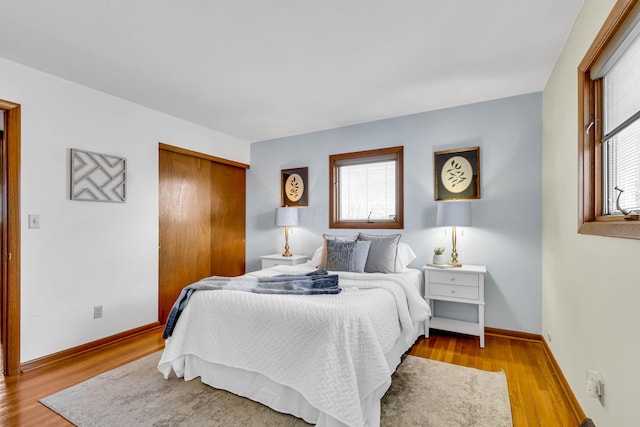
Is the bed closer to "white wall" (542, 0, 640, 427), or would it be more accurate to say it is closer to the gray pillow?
the gray pillow

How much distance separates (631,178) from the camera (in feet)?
4.76

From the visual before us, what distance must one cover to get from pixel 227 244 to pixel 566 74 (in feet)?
13.8

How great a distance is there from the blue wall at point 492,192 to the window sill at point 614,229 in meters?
1.42

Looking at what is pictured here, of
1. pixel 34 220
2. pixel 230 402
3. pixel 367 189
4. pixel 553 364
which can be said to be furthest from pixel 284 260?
pixel 553 364

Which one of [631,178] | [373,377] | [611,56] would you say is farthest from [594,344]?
[611,56]

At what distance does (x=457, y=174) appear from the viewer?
3420mm

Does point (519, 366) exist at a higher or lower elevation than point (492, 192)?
lower

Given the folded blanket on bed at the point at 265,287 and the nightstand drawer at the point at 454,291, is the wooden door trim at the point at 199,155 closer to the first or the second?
the folded blanket on bed at the point at 265,287

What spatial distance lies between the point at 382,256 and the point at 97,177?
288 centimetres

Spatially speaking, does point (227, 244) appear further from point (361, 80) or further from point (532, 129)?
point (532, 129)

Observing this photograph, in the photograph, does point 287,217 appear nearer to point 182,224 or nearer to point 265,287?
point 182,224

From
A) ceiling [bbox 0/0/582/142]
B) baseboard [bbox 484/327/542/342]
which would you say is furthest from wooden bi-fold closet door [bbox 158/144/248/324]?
baseboard [bbox 484/327/542/342]

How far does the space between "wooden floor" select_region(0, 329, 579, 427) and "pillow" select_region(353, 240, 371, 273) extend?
0.90m

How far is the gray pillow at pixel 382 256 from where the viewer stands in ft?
10.3
